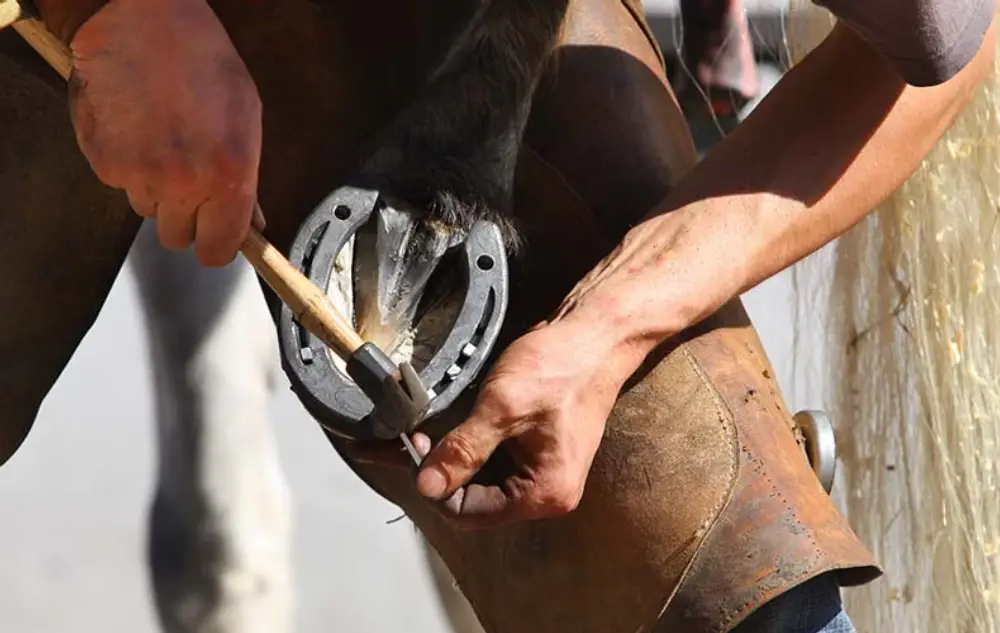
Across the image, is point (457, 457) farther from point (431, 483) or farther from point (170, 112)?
point (170, 112)

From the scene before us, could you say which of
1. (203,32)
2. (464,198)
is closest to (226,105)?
(203,32)

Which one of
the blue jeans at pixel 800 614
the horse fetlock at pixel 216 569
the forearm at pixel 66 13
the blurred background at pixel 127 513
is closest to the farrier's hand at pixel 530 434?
the blue jeans at pixel 800 614

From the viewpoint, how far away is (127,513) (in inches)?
78.4

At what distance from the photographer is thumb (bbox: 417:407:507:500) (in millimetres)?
752

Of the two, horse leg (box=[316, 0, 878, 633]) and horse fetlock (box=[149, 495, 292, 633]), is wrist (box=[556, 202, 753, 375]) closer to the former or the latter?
horse leg (box=[316, 0, 878, 633])

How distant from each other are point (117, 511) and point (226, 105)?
1.36m

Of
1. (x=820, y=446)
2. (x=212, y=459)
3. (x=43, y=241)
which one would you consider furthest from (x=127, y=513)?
(x=820, y=446)

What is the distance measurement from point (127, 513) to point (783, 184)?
1.30 metres

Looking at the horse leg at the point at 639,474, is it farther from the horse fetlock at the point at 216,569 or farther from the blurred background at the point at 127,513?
the blurred background at the point at 127,513

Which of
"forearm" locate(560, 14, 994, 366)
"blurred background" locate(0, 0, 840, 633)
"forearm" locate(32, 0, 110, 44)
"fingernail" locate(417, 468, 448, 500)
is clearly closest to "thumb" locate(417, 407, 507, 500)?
"fingernail" locate(417, 468, 448, 500)

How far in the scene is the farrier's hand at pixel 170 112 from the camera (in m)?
0.71

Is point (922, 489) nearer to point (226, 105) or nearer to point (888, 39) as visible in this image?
point (888, 39)

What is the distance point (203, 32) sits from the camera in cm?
73

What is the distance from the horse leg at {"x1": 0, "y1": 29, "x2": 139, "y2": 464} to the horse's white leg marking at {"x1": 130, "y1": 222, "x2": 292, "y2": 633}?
38 centimetres
